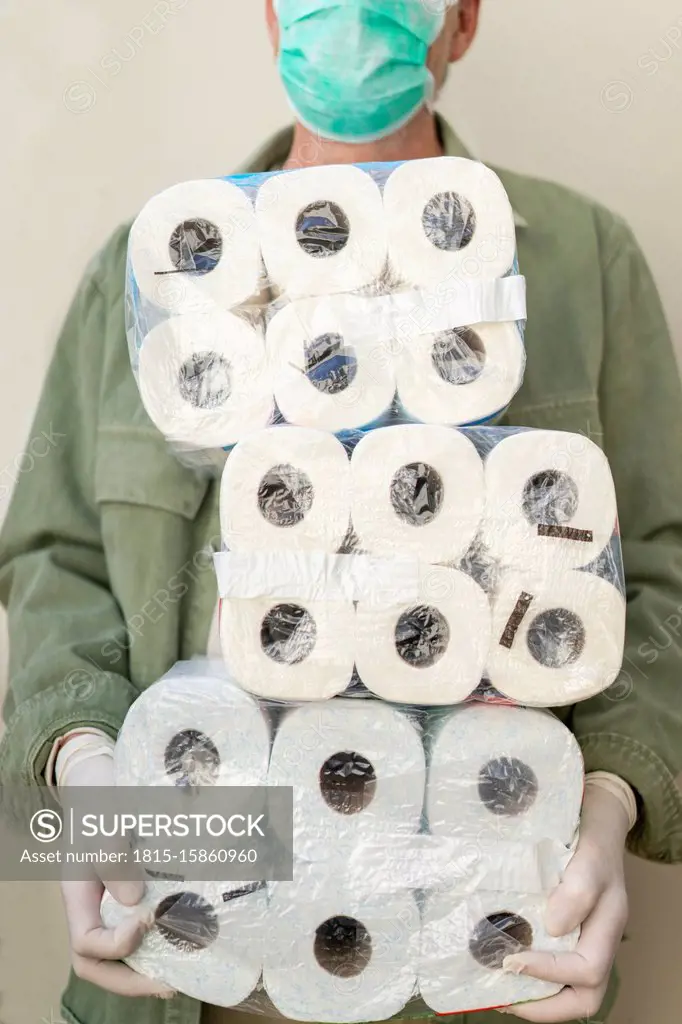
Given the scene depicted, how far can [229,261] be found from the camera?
0.72 metres

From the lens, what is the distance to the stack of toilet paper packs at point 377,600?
66 cm

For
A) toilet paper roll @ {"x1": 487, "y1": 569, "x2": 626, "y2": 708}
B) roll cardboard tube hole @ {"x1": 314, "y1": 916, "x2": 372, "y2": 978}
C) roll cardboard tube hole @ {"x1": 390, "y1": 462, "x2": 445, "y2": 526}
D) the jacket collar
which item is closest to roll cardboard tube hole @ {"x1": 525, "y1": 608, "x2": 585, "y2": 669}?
toilet paper roll @ {"x1": 487, "y1": 569, "x2": 626, "y2": 708}

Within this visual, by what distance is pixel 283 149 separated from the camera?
0.99m

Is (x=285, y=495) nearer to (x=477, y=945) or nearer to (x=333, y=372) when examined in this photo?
(x=333, y=372)

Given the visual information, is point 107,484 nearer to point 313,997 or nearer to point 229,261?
point 229,261

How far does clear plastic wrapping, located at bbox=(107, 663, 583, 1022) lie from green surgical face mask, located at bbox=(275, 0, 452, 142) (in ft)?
1.70

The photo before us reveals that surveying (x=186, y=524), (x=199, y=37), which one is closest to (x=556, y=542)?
(x=186, y=524)

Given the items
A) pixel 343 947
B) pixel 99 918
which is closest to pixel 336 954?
pixel 343 947

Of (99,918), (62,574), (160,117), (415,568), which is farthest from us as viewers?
(160,117)

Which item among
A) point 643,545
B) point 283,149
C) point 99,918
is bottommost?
point 99,918

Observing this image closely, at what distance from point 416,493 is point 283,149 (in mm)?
507

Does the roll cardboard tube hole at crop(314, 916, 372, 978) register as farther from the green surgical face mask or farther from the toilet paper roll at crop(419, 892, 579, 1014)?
the green surgical face mask

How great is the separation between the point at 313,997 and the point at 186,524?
0.42 metres

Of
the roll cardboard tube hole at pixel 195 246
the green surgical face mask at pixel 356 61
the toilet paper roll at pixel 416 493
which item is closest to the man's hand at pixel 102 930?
the toilet paper roll at pixel 416 493
